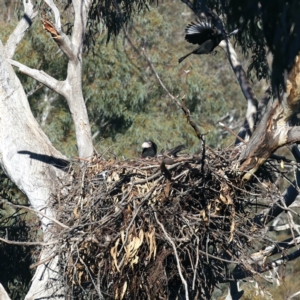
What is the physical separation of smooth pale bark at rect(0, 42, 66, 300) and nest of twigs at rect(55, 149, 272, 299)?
112 cm

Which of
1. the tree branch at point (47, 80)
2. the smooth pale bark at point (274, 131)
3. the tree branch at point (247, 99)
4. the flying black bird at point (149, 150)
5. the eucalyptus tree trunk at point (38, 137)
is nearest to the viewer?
the smooth pale bark at point (274, 131)

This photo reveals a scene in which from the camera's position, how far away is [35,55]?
15.2 metres

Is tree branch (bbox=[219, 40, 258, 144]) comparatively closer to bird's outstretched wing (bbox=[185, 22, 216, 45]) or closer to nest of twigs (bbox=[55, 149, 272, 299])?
bird's outstretched wing (bbox=[185, 22, 216, 45])

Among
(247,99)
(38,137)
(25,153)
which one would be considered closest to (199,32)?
(247,99)

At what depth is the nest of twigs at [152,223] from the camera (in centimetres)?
592

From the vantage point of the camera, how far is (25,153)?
7.73 m

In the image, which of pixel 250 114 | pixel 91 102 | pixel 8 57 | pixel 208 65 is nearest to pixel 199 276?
pixel 250 114

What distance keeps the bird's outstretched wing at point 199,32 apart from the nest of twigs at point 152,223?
178 centimetres

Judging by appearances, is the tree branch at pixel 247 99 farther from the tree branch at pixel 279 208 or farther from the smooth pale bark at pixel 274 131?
the smooth pale bark at pixel 274 131

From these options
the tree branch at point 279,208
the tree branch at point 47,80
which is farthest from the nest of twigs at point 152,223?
the tree branch at point 47,80

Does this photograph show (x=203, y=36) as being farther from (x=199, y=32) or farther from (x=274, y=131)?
(x=274, y=131)

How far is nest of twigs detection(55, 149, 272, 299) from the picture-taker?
5.92 meters

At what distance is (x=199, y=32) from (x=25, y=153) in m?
2.11

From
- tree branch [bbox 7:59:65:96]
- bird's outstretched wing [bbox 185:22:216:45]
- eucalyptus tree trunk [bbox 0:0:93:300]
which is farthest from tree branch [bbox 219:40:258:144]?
tree branch [bbox 7:59:65:96]
